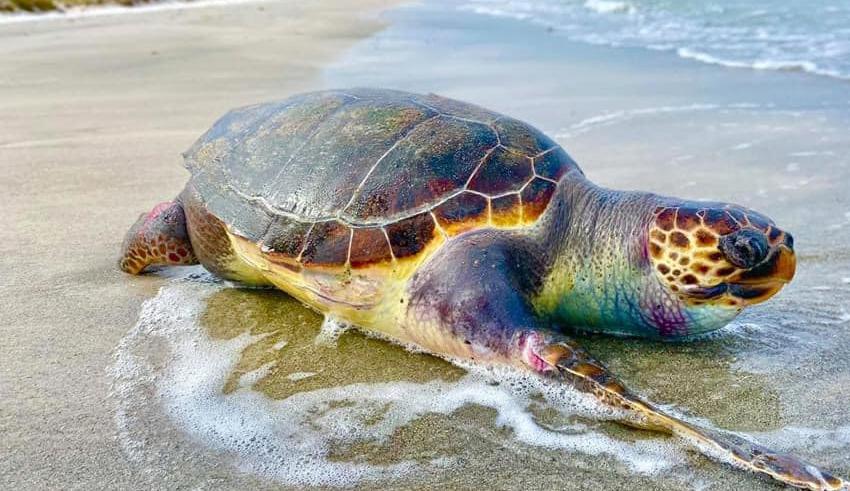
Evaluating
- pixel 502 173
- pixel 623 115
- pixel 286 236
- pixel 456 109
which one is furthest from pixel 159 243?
pixel 623 115

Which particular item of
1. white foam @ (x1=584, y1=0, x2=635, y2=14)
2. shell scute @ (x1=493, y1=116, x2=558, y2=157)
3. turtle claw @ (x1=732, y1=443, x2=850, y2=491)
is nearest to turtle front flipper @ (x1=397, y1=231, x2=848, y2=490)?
turtle claw @ (x1=732, y1=443, x2=850, y2=491)

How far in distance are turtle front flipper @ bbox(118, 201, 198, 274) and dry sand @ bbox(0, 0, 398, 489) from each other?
77 millimetres

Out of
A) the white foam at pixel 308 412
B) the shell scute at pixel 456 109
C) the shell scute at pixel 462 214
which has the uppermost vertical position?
the shell scute at pixel 456 109

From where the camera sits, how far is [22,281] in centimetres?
272

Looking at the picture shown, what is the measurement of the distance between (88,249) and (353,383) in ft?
5.50

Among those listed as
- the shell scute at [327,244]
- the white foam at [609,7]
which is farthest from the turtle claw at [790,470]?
the white foam at [609,7]

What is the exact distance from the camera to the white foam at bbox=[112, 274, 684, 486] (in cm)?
171

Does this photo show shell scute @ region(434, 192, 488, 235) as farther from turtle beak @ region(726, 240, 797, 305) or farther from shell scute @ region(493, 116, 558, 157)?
turtle beak @ region(726, 240, 797, 305)

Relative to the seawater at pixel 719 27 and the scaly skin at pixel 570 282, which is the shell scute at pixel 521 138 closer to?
the scaly skin at pixel 570 282

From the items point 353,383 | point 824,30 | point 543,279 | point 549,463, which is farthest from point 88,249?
point 824,30

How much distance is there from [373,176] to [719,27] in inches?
335

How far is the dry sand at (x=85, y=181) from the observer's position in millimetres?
1842

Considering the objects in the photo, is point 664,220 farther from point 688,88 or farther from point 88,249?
point 688,88

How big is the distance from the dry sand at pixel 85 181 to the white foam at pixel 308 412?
0.10 metres
